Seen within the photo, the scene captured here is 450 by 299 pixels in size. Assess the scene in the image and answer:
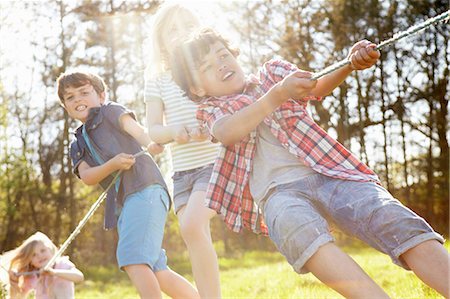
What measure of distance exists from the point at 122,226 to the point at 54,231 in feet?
46.6

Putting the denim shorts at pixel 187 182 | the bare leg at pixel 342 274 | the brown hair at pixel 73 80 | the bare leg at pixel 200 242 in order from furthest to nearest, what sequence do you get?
the brown hair at pixel 73 80 → the denim shorts at pixel 187 182 → the bare leg at pixel 200 242 → the bare leg at pixel 342 274

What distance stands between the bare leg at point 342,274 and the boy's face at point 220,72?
82 centimetres

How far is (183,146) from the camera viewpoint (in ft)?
12.6

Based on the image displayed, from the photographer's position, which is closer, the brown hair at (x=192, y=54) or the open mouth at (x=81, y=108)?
the brown hair at (x=192, y=54)

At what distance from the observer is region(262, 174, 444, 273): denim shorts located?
2219mm

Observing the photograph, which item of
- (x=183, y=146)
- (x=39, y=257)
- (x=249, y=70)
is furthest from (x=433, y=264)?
(x=249, y=70)

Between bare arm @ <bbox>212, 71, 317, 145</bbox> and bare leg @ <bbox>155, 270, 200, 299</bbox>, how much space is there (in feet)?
5.28

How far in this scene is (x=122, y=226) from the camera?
3748 millimetres

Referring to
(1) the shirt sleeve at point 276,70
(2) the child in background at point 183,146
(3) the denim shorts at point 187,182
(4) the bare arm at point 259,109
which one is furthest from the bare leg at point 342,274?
(3) the denim shorts at point 187,182

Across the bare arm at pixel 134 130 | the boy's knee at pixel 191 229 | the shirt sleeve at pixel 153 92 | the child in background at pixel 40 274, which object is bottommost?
the child in background at pixel 40 274

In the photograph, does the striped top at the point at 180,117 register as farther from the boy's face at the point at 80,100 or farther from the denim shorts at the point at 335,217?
the denim shorts at the point at 335,217

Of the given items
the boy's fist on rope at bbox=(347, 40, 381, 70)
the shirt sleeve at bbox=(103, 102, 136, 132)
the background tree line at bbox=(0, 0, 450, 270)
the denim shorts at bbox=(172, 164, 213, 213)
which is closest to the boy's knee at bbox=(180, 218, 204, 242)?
the denim shorts at bbox=(172, 164, 213, 213)

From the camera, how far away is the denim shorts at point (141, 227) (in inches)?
144

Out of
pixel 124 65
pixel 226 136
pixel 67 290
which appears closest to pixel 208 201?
pixel 226 136
